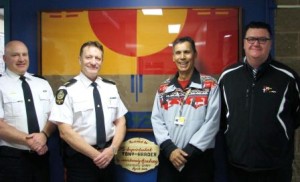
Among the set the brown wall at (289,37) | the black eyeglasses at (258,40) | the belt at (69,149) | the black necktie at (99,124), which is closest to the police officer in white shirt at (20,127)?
the belt at (69,149)

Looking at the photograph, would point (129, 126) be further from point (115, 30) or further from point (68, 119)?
point (115, 30)

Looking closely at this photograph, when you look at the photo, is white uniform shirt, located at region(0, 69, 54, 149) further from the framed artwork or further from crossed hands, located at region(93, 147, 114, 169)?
crossed hands, located at region(93, 147, 114, 169)

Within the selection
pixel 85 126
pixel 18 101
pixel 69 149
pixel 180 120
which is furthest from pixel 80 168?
pixel 180 120

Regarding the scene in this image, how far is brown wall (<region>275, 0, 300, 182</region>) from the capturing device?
2.67m

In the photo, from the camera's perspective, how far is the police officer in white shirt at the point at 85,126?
7.57 feet

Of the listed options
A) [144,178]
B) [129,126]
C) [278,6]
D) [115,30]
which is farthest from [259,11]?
[144,178]

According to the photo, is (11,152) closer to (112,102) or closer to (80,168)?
(80,168)

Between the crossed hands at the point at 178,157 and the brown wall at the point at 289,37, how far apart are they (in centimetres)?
111

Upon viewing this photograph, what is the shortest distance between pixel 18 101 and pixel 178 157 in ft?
4.20

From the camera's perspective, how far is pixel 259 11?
2.70 meters

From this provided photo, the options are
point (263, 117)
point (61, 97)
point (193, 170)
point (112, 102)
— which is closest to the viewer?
point (263, 117)

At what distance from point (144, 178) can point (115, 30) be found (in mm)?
1331

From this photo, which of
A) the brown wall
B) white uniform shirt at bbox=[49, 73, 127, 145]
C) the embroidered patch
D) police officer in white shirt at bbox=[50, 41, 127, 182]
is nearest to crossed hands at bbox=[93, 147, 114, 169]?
police officer in white shirt at bbox=[50, 41, 127, 182]

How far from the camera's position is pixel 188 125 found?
88.6 inches
